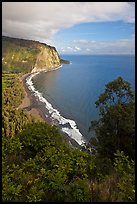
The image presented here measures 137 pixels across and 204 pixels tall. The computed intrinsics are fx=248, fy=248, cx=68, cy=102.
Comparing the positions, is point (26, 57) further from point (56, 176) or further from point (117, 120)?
point (56, 176)

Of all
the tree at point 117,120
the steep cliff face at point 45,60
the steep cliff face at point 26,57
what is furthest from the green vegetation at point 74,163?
the steep cliff face at point 45,60

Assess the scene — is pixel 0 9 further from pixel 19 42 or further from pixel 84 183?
pixel 19 42

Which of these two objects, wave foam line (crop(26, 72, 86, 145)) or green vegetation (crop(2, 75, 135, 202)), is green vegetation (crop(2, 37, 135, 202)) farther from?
wave foam line (crop(26, 72, 86, 145))

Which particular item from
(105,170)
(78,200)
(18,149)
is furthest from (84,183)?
(18,149)

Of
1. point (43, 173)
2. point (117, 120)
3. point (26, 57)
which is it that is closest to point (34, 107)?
point (117, 120)

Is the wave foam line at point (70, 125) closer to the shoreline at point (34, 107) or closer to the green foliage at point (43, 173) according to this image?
the shoreline at point (34, 107)

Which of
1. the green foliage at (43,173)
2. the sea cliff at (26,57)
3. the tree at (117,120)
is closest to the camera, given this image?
the green foliage at (43,173)

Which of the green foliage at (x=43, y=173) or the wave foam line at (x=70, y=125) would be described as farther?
the wave foam line at (x=70, y=125)
